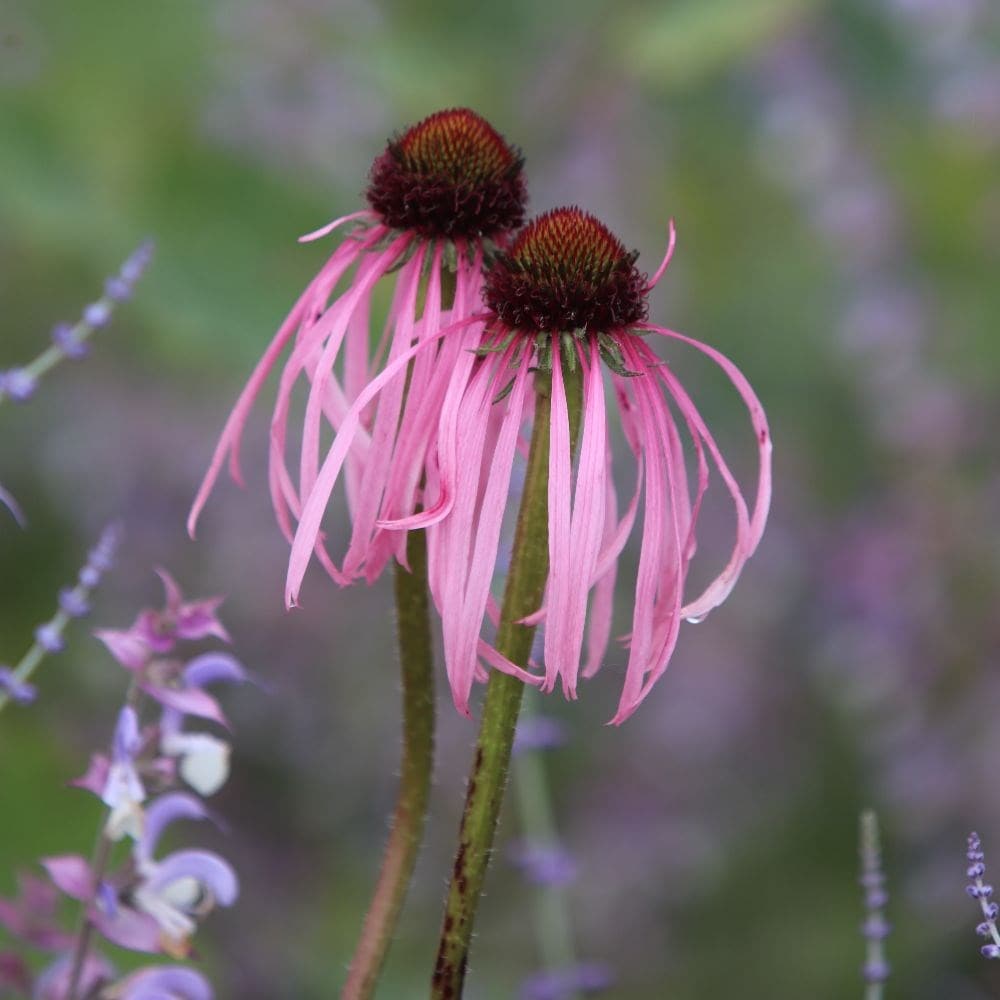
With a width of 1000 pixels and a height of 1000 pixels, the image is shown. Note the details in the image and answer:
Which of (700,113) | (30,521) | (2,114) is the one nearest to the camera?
(2,114)

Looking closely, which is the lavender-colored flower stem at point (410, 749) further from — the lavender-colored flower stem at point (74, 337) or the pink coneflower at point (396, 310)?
the lavender-colored flower stem at point (74, 337)

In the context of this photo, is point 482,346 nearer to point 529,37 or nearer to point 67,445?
point 529,37

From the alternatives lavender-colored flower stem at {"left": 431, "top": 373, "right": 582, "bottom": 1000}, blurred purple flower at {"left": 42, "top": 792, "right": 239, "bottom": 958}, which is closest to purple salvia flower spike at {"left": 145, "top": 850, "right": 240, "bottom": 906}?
blurred purple flower at {"left": 42, "top": 792, "right": 239, "bottom": 958}

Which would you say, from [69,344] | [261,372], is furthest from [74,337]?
[261,372]

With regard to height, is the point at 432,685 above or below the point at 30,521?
below

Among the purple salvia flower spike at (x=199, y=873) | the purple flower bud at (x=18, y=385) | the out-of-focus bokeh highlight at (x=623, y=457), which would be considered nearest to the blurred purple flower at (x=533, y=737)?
the purple salvia flower spike at (x=199, y=873)

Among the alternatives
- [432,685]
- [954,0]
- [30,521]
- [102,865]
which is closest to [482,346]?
[432,685]

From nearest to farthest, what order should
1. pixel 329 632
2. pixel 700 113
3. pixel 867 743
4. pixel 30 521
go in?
pixel 867 743 < pixel 30 521 < pixel 329 632 < pixel 700 113
